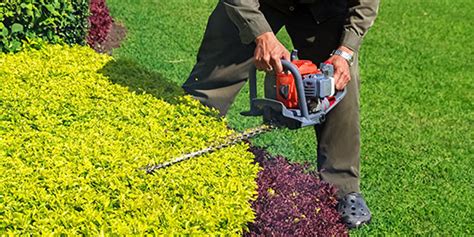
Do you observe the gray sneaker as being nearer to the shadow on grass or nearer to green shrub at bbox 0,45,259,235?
green shrub at bbox 0,45,259,235

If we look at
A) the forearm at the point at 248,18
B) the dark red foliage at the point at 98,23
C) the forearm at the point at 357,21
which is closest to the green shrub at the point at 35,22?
the forearm at the point at 248,18

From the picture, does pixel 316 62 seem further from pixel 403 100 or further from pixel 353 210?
pixel 403 100

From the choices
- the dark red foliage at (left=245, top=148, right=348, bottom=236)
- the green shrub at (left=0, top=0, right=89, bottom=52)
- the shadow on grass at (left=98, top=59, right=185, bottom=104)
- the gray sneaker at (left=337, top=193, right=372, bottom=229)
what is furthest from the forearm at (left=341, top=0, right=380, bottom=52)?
the green shrub at (left=0, top=0, right=89, bottom=52)

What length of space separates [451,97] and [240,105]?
1.93m

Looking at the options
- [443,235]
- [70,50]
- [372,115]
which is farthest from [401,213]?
[70,50]

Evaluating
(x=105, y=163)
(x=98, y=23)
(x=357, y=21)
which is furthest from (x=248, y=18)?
(x=98, y=23)

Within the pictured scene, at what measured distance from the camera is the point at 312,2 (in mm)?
3768

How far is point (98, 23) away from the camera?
7176 mm

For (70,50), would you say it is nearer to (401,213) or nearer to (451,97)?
(401,213)

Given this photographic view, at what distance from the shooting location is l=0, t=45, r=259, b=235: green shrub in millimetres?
2617

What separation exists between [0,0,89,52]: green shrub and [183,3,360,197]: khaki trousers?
1.24m

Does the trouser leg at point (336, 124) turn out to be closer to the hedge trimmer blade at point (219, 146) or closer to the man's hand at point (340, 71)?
the man's hand at point (340, 71)

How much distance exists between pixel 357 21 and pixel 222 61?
2.52ft

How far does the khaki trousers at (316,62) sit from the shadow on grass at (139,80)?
0.61 feet
